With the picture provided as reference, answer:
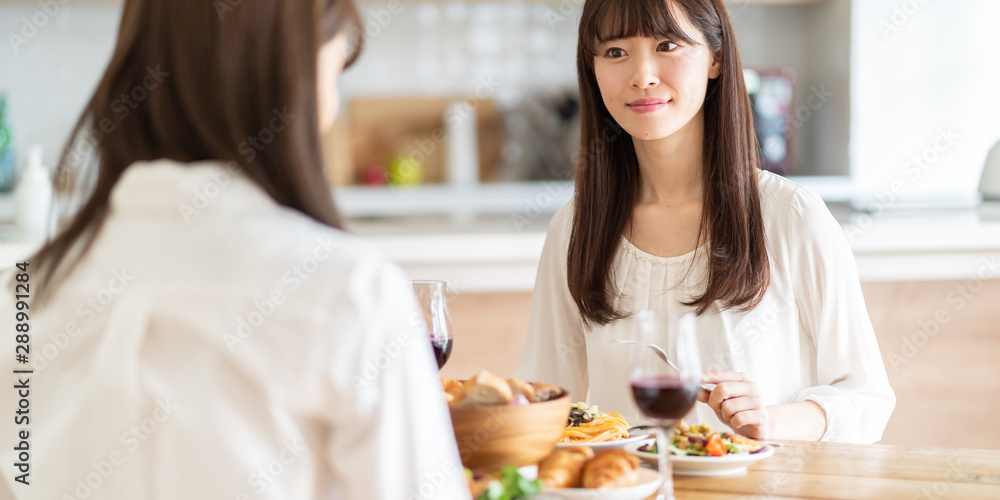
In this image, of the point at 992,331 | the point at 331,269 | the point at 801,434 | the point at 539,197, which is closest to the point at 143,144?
the point at 331,269

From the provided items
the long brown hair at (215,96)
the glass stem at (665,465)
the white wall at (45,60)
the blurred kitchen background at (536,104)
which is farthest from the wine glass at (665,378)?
the white wall at (45,60)

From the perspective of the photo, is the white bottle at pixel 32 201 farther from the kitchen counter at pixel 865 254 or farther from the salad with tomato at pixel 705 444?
the salad with tomato at pixel 705 444

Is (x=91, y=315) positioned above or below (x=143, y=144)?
below

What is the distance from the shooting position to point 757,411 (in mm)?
1353

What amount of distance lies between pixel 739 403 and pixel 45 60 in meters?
4.07

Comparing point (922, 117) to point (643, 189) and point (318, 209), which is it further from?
point (318, 209)

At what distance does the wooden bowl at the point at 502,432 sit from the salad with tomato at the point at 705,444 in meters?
0.24

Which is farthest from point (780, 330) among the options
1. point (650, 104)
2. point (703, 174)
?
point (650, 104)

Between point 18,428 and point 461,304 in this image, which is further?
point 461,304

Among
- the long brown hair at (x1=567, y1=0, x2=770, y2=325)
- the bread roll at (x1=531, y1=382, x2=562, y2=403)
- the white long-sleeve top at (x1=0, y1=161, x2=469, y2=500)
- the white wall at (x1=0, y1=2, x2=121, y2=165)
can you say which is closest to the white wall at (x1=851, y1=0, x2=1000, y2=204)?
the long brown hair at (x1=567, y1=0, x2=770, y2=325)

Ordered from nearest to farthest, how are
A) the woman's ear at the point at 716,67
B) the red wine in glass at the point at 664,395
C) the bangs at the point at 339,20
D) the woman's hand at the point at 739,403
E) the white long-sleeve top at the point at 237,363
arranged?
the white long-sleeve top at the point at 237,363, the bangs at the point at 339,20, the red wine in glass at the point at 664,395, the woman's hand at the point at 739,403, the woman's ear at the point at 716,67

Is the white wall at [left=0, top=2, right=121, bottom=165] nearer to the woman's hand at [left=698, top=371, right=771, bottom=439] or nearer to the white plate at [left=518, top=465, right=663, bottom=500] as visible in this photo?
the woman's hand at [left=698, top=371, right=771, bottom=439]

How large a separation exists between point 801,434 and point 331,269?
3.36 ft

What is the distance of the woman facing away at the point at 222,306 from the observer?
2.33 ft
